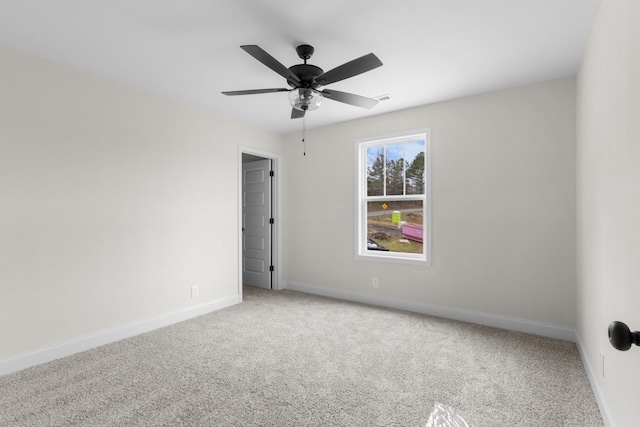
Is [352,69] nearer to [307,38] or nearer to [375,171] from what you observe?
[307,38]

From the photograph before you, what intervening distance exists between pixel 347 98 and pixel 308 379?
88.3 inches

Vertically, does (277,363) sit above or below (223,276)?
below

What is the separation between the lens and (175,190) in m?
3.76

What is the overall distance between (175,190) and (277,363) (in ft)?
7.50

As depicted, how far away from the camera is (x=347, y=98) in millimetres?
2697

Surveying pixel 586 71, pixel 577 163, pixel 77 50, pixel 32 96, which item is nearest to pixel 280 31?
pixel 77 50

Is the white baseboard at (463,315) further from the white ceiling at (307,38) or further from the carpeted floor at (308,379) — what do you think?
the white ceiling at (307,38)

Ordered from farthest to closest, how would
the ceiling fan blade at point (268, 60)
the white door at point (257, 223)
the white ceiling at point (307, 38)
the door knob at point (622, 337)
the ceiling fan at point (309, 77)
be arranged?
the white door at point (257, 223) < the ceiling fan at point (309, 77) < the white ceiling at point (307, 38) < the ceiling fan blade at point (268, 60) < the door knob at point (622, 337)

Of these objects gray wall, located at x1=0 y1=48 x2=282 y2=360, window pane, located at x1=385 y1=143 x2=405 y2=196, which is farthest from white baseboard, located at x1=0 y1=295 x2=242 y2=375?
window pane, located at x1=385 y1=143 x2=405 y2=196

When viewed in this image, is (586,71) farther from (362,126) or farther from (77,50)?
(77,50)

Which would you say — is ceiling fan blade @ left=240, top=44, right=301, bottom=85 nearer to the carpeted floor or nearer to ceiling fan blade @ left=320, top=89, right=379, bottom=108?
ceiling fan blade @ left=320, top=89, right=379, bottom=108

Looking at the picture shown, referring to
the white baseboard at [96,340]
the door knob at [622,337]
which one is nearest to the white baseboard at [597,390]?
the door knob at [622,337]

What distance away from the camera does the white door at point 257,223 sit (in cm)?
536

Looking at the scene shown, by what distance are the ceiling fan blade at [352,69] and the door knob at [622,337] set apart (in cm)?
179
